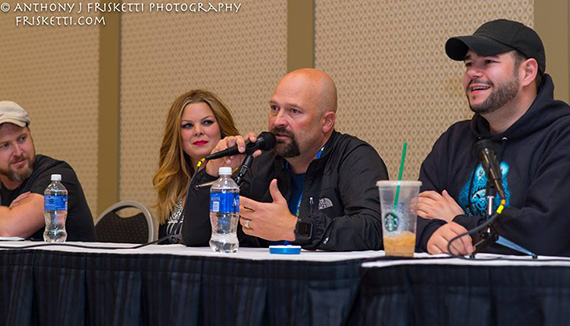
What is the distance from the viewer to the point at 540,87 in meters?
2.57

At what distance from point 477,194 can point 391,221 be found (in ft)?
→ 2.33

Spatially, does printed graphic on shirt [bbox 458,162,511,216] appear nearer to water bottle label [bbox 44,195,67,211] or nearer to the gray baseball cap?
water bottle label [bbox 44,195,67,211]

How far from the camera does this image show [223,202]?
2125 mm

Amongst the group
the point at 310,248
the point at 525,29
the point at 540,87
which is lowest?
the point at 310,248

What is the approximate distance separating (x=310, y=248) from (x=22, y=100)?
11.3 feet

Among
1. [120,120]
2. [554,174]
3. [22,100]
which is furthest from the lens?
[22,100]

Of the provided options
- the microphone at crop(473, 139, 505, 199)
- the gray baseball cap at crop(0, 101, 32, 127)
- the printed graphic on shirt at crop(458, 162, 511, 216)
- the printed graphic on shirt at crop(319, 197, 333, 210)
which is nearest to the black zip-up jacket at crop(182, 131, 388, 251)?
the printed graphic on shirt at crop(319, 197, 333, 210)

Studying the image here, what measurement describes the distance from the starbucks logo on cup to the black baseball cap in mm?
859

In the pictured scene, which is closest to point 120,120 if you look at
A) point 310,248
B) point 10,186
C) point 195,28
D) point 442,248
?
point 195,28

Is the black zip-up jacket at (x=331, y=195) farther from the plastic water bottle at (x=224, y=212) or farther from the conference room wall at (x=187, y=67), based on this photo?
the conference room wall at (x=187, y=67)

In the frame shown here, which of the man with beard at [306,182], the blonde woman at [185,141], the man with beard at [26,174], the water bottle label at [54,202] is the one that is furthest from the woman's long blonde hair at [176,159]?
the water bottle label at [54,202]

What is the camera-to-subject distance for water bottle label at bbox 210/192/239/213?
6.97 ft

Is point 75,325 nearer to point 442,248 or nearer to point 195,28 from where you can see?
point 442,248

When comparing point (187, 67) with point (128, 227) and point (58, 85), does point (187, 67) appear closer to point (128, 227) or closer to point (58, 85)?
point (58, 85)
